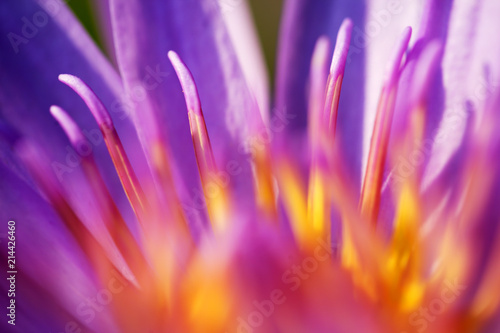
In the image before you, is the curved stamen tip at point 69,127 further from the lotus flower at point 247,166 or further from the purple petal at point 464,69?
the purple petal at point 464,69

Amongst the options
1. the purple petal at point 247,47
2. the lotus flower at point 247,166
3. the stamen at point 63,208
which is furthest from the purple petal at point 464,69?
the stamen at point 63,208

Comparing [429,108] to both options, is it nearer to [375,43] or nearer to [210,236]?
[375,43]

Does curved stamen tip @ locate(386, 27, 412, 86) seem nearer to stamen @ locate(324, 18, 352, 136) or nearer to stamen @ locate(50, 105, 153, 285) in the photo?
stamen @ locate(324, 18, 352, 136)

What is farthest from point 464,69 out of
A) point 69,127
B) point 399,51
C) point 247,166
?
point 69,127

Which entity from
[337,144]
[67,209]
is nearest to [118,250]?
[67,209]

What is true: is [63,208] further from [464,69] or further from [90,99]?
[464,69]

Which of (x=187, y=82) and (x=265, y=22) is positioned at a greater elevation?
(x=265, y=22)

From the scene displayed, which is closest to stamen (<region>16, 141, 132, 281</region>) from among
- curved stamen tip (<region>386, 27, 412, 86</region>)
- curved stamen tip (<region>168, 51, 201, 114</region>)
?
curved stamen tip (<region>168, 51, 201, 114</region>)
